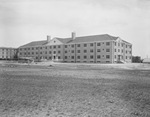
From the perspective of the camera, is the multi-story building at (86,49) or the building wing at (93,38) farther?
the building wing at (93,38)

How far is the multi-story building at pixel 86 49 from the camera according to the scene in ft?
178

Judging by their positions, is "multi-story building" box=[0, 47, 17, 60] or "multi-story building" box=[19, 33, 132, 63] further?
"multi-story building" box=[0, 47, 17, 60]

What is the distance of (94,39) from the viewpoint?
5834cm

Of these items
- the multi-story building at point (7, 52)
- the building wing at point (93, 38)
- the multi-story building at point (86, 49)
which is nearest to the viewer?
the multi-story building at point (86, 49)

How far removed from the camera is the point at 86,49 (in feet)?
198

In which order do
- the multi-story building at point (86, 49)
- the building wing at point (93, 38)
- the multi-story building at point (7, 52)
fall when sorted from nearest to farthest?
the multi-story building at point (86, 49), the building wing at point (93, 38), the multi-story building at point (7, 52)

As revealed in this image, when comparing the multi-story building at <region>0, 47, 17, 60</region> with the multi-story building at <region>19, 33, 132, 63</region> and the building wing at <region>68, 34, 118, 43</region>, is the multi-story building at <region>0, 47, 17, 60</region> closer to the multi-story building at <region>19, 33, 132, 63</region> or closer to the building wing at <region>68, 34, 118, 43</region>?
the multi-story building at <region>19, 33, 132, 63</region>

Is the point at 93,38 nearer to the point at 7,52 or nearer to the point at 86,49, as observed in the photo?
the point at 86,49

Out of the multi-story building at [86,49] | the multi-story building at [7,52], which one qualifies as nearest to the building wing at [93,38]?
the multi-story building at [86,49]

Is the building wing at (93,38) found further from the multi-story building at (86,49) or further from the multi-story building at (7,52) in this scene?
the multi-story building at (7,52)

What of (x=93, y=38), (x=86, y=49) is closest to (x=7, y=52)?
(x=86, y=49)

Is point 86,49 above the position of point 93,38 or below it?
below

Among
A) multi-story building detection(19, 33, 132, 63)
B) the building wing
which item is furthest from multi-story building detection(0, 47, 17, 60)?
the building wing

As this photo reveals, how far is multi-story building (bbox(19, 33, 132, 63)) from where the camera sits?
54375mm
